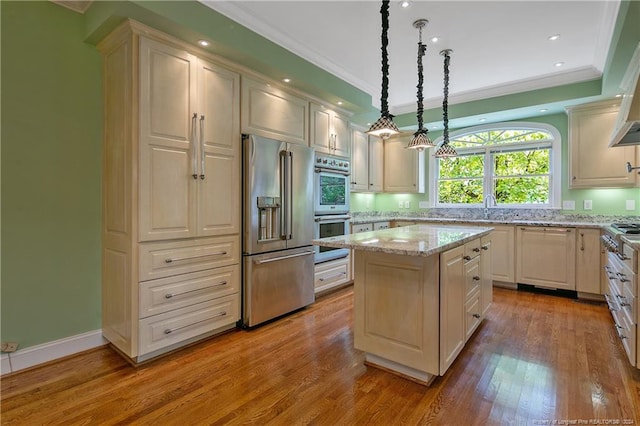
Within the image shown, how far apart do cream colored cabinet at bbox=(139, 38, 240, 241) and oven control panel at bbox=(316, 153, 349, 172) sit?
111 centimetres

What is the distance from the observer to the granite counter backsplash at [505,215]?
4188mm

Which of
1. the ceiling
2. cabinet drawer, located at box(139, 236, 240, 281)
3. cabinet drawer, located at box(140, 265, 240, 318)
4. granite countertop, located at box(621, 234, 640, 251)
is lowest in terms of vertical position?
cabinet drawer, located at box(140, 265, 240, 318)

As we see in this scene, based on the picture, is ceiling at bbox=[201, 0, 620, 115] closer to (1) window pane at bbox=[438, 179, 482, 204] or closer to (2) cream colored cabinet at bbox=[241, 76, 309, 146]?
(2) cream colored cabinet at bbox=[241, 76, 309, 146]

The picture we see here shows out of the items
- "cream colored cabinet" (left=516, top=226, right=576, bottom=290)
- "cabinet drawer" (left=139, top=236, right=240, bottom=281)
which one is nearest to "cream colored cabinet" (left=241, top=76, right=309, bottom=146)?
"cabinet drawer" (left=139, top=236, right=240, bottom=281)

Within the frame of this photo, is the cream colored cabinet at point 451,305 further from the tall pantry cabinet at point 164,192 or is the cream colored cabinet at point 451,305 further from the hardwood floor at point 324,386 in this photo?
the tall pantry cabinet at point 164,192

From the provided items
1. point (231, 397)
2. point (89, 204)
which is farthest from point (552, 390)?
point (89, 204)

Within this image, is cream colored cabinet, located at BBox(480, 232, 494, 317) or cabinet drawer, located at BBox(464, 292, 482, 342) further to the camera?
cream colored cabinet, located at BBox(480, 232, 494, 317)

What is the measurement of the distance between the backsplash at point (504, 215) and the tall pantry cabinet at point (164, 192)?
2886 millimetres

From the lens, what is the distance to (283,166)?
323 cm

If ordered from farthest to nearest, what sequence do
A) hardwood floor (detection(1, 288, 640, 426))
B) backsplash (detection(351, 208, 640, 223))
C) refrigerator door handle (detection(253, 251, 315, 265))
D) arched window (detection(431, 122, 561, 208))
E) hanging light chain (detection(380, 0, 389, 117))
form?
arched window (detection(431, 122, 561, 208)), backsplash (detection(351, 208, 640, 223)), refrigerator door handle (detection(253, 251, 315, 265)), hanging light chain (detection(380, 0, 389, 117)), hardwood floor (detection(1, 288, 640, 426))

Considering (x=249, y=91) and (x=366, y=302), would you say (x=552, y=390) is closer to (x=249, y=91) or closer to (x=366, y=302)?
(x=366, y=302)

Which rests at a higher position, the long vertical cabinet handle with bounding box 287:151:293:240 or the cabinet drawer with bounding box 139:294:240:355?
the long vertical cabinet handle with bounding box 287:151:293:240

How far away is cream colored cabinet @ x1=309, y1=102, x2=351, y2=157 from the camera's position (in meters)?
3.77

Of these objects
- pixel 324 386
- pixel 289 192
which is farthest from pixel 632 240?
pixel 289 192
